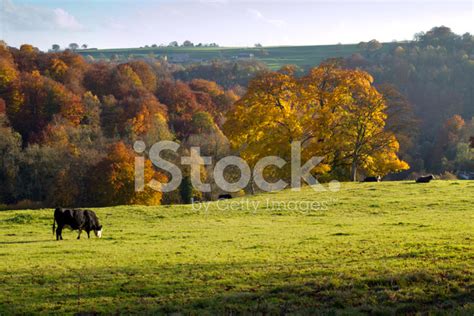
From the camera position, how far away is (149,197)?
57188mm

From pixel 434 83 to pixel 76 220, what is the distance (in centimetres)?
12762

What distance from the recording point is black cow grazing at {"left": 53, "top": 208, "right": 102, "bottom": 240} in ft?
71.4

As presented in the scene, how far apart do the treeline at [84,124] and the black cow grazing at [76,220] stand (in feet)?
112

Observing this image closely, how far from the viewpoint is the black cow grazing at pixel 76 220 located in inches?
856

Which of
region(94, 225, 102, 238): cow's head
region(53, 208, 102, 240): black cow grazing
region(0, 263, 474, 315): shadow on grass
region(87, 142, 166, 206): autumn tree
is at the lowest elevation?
region(87, 142, 166, 206): autumn tree

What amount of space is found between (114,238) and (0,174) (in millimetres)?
47161

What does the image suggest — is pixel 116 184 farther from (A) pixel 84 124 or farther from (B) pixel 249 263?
(B) pixel 249 263

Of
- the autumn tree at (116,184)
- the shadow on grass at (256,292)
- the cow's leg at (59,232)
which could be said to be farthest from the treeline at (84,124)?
the shadow on grass at (256,292)

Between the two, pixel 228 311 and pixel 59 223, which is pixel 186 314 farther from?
pixel 59 223

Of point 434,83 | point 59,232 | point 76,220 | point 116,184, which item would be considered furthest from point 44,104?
point 434,83

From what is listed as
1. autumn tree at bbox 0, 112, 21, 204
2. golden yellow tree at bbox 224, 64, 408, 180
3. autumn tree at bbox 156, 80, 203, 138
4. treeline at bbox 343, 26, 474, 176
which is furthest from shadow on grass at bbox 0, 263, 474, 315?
treeline at bbox 343, 26, 474, 176

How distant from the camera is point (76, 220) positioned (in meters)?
21.9

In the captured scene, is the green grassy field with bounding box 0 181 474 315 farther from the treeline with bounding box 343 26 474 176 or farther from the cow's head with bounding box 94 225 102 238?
the treeline with bounding box 343 26 474 176

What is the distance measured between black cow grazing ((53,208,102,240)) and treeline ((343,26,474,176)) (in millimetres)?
77741
